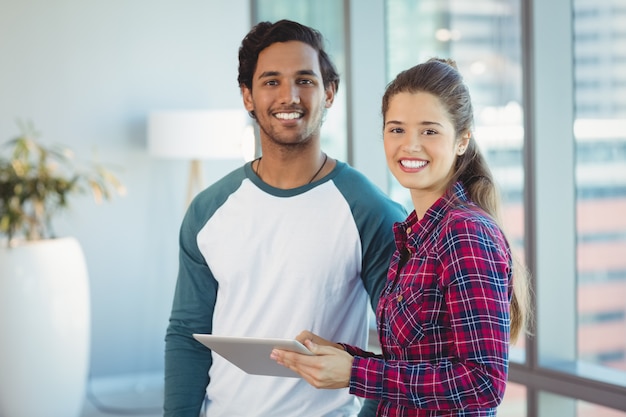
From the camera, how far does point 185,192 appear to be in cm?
600

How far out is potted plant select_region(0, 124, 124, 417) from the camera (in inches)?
178

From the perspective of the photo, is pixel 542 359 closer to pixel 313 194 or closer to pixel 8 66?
pixel 313 194

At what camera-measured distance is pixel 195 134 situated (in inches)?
213

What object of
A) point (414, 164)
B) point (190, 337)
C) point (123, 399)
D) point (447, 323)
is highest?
point (414, 164)

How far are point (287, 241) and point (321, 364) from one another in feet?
1.65

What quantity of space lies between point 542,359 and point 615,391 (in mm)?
406

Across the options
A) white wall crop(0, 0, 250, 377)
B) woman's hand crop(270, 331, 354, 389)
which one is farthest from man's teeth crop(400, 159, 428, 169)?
white wall crop(0, 0, 250, 377)

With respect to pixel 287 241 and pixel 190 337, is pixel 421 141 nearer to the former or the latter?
pixel 287 241

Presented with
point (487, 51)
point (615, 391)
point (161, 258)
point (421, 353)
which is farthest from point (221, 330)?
point (161, 258)

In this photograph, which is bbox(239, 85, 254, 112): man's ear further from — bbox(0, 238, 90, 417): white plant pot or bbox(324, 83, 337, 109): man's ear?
bbox(0, 238, 90, 417): white plant pot

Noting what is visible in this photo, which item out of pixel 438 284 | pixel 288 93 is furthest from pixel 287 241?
pixel 438 284

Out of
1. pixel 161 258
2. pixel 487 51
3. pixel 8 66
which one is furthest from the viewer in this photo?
pixel 161 258

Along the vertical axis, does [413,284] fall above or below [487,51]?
below

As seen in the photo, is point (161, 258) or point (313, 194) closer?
point (313, 194)
